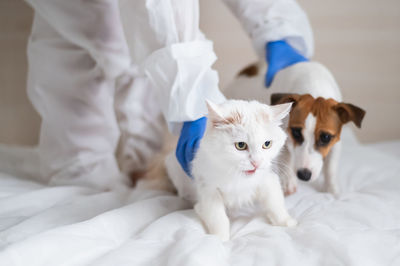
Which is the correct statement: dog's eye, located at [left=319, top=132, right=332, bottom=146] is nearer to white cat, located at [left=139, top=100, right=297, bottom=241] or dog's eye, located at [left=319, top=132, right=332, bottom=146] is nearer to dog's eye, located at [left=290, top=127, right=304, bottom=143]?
dog's eye, located at [left=290, top=127, right=304, bottom=143]

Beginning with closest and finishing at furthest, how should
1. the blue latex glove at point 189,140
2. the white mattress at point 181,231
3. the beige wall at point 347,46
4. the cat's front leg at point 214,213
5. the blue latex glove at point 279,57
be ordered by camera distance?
the white mattress at point 181,231
the cat's front leg at point 214,213
the blue latex glove at point 189,140
the blue latex glove at point 279,57
the beige wall at point 347,46

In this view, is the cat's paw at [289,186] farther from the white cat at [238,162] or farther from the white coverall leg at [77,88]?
the white coverall leg at [77,88]

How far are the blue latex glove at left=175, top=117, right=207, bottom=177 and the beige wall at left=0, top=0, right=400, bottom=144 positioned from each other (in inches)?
37.7

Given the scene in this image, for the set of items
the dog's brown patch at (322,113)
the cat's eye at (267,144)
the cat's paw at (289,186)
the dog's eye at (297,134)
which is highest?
the dog's brown patch at (322,113)

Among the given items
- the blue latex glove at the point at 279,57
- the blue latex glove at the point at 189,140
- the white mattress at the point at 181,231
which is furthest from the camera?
the blue latex glove at the point at 279,57

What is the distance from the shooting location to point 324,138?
884 millimetres

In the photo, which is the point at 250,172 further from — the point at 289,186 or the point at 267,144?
the point at 289,186

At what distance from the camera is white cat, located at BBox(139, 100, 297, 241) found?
72cm

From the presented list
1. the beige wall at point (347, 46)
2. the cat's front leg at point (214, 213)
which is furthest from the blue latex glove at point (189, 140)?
the beige wall at point (347, 46)

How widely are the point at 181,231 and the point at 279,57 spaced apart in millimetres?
683

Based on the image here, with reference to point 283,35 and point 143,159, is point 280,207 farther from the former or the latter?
point 143,159

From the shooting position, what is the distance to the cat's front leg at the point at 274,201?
83 cm

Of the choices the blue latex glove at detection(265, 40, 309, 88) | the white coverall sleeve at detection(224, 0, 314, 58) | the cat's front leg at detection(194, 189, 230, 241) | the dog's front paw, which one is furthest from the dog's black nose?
the white coverall sleeve at detection(224, 0, 314, 58)

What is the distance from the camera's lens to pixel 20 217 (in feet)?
2.95
